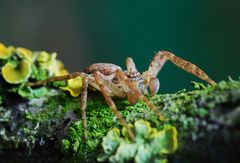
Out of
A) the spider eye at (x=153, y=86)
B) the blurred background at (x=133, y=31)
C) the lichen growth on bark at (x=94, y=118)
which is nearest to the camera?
the lichen growth on bark at (x=94, y=118)

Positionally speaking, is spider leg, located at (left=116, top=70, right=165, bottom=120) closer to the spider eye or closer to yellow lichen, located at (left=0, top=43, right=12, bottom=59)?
the spider eye

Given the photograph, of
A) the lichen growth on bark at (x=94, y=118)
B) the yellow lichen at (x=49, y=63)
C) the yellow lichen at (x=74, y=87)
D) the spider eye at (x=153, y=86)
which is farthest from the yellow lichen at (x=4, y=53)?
the spider eye at (x=153, y=86)

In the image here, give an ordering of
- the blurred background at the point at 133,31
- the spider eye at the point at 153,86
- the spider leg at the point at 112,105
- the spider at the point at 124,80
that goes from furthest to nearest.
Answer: the blurred background at the point at 133,31
the spider eye at the point at 153,86
the spider at the point at 124,80
the spider leg at the point at 112,105

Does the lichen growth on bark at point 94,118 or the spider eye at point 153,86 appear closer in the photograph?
the lichen growth on bark at point 94,118

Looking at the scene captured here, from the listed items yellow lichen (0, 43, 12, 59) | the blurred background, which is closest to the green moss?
yellow lichen (0, 43, 12, 59)

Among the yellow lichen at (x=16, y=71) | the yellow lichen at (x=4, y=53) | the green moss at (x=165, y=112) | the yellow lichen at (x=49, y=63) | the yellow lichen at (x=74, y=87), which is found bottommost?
the green moss at (x=165, y=112)

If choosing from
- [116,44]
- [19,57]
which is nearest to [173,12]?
[116,44]

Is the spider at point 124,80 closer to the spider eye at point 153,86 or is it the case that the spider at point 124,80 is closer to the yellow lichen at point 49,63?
the spider eye at point 153,86
